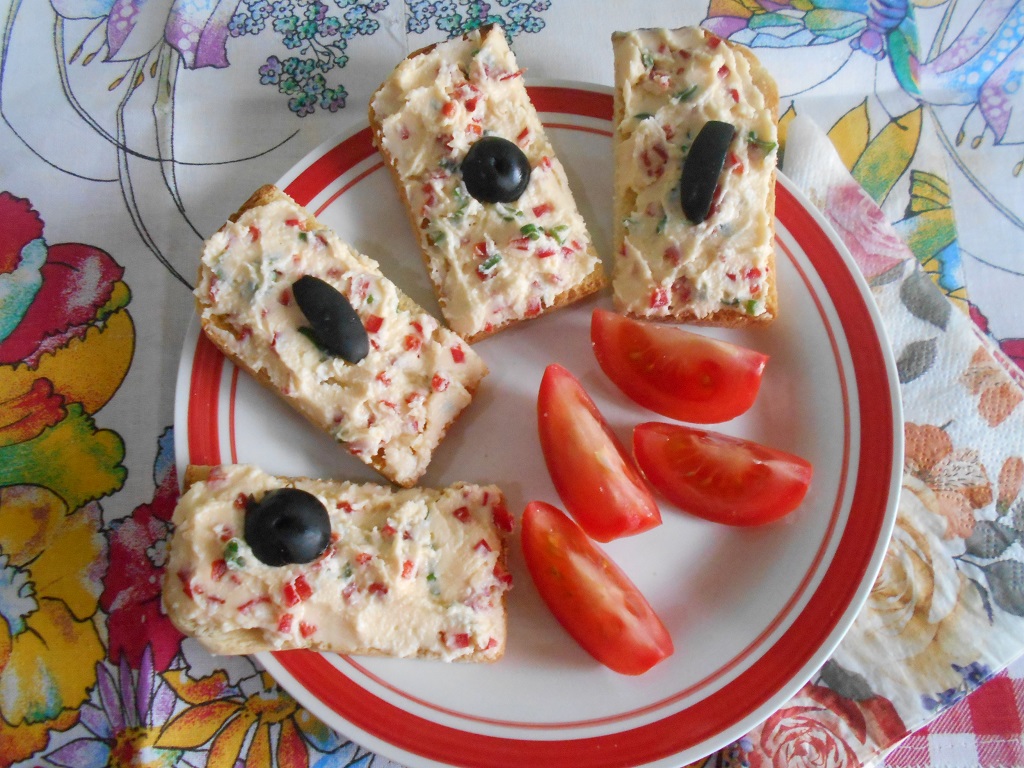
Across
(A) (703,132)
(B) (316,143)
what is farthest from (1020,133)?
(B) (316,143)

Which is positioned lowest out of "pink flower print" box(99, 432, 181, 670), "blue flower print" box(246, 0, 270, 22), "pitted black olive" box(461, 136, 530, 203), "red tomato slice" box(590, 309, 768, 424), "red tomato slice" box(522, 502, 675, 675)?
"pink flower print" box(99, 432, 181, 670)

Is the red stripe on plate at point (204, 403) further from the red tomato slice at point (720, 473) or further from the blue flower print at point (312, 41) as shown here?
the red tomato slice at point (720, 473)

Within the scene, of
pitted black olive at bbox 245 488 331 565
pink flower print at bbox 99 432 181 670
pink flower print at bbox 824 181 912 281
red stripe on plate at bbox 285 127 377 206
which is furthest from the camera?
pink flower print at bbox 824 181 912 281

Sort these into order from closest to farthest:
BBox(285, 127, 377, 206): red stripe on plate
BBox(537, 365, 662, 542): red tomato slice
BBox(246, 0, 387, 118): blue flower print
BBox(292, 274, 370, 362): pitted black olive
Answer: BBox(292, 274, 370, 362): pitted black olive, BBox(537, 365, 662, 542): red tomato slice, BBox(285, 127, 377, 206): red stripe on plate, BBox(246, 0, 387, 118): blue flower print

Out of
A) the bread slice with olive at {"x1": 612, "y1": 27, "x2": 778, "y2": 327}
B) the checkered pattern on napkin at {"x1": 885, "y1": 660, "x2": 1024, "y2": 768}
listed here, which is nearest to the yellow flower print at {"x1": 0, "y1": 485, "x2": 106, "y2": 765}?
the bread slice with olive at {"x1": 612, "y1": 27, "x2": 778, "y2": 327}

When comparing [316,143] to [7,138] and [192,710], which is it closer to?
[7,138]

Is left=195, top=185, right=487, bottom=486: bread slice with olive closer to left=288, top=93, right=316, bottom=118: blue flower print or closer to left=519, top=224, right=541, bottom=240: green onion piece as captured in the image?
left=519, top=224, right=541, bottom=240: green onion piece

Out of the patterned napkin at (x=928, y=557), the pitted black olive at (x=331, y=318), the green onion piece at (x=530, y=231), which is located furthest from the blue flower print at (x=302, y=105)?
the patterned napkin at (x=928, y=557)

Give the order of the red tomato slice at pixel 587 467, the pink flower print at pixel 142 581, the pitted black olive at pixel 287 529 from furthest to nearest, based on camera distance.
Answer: the pink flower print at pixel 142 581 < the red tomato slice at pixel 587 467 < the pitted black olive at pixel 287 529
